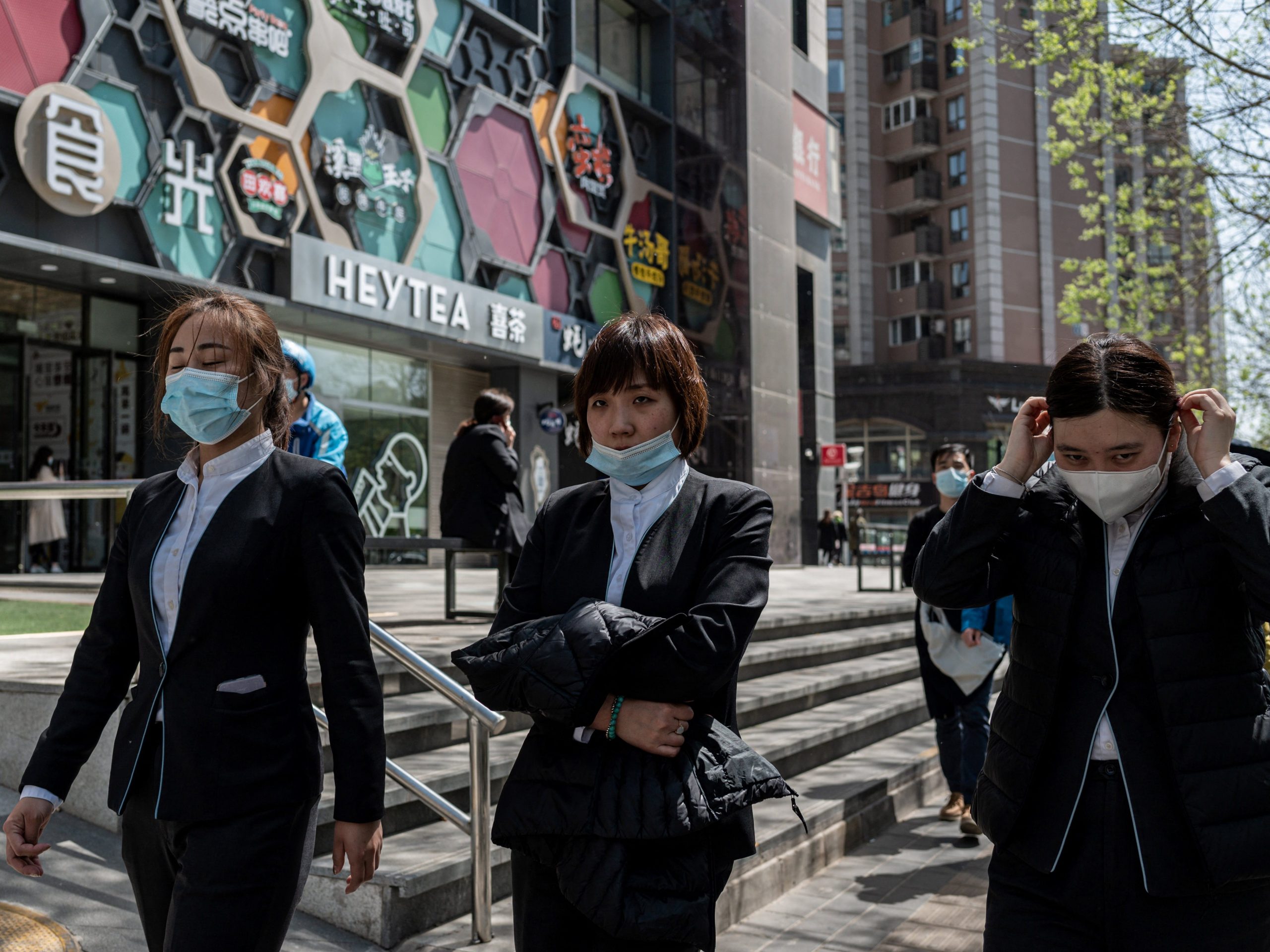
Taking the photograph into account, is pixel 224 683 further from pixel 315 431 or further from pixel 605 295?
pixel 605 295

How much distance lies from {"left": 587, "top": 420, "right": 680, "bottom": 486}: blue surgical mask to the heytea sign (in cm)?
1285

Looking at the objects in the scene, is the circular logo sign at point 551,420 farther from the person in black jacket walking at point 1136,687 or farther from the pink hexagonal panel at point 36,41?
the person in black jacket walking at point 1136,687

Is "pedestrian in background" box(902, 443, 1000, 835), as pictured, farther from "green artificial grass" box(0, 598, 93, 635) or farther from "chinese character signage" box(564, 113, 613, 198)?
"chinese character signage" box(564, 113, 613, 198)

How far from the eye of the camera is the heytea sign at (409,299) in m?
14.7

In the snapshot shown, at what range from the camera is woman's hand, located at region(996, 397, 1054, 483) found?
8.16 feet

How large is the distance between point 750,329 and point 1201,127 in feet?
45.1

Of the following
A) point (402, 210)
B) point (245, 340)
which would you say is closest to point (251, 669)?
point (245, 340)

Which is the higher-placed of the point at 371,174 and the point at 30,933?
the point at 371,174

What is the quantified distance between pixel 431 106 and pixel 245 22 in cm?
369

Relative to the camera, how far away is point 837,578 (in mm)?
20266

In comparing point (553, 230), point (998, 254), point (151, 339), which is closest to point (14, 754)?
point (151, 339)

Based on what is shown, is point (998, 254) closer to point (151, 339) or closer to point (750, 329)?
point (750, 329)

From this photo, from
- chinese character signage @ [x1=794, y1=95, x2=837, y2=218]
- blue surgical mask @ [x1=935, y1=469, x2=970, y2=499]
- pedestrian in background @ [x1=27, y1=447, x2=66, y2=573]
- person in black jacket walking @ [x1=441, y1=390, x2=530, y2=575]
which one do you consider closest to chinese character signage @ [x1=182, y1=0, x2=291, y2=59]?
pedestrian in background @ [x1=27, y1=447, x2=66, y2=573]

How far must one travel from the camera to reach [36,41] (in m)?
11.6
